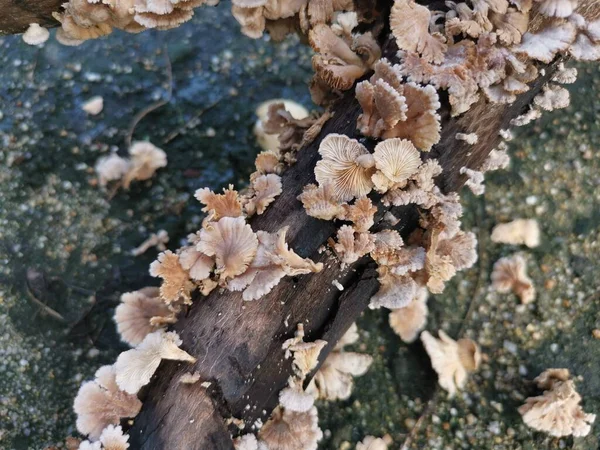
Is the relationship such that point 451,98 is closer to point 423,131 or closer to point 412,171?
point 423,131

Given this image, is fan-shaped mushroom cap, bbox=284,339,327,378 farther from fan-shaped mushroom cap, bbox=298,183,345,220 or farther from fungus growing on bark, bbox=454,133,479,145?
fungus growing on bark, bbox=454,133,479,145

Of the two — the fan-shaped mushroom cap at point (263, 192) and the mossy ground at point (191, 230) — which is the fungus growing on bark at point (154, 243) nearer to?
the mossy ground at point (191, 230)

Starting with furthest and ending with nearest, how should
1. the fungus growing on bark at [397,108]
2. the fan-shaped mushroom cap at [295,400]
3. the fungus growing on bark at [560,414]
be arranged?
the fungus growing on bark at [560,414] → the fan-shaped mushroom cap at [295,400] → the fungus growing on bark at [397,108]

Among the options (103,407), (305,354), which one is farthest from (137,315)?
(305,354)

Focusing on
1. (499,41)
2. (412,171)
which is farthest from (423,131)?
(499,41)

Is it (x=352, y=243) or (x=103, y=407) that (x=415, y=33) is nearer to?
(x=352, y=243)

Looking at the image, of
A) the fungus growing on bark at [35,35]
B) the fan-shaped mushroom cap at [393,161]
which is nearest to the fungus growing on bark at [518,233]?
the fan-shaped mushroom cap at [393,161]
